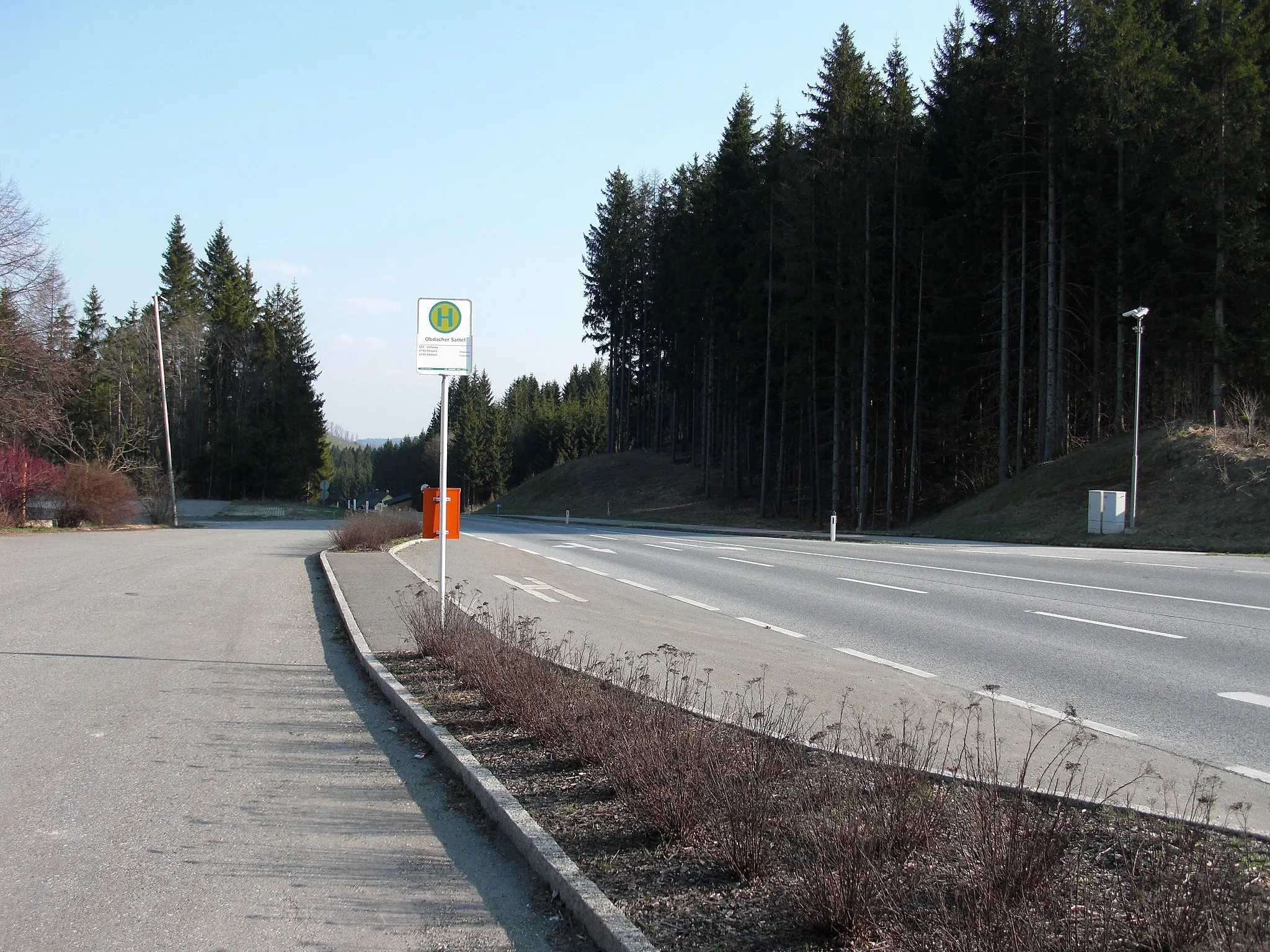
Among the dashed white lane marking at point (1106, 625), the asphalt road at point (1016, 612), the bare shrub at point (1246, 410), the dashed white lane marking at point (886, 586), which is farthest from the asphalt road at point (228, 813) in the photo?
the bare shrub at point (1246, 410)

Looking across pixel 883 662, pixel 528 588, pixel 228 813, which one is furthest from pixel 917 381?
pixel 228 813

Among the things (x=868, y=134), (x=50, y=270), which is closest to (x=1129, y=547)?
(x=868, y=134)

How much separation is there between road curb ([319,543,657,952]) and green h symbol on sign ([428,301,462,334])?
409 centimetres

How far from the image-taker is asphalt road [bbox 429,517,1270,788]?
26.2 ft

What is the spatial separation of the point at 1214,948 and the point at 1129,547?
24967mm

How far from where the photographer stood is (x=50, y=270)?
108ft

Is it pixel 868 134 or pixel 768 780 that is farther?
pixel 868 134

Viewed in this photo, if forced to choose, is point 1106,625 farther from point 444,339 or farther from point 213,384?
point 213,384

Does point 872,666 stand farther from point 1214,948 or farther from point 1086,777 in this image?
point 1214,948

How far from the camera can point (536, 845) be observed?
14.2ft

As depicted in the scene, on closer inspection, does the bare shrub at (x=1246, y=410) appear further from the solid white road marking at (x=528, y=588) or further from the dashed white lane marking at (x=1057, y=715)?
the dashed white lane marking at (x=1057, y=715)

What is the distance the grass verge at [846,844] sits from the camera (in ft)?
10.2

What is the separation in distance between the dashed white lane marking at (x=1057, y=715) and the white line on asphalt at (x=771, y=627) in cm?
327

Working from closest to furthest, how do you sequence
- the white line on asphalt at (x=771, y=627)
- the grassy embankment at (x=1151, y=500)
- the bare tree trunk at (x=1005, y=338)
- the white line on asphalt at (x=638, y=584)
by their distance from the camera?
the white line on asphalt at (x=771, y=627), the white line on asphalt at (x=638, y=584), the grassy embankment at (x=1151, y=500), the bare tree trunk at (x=1005, y=338)
